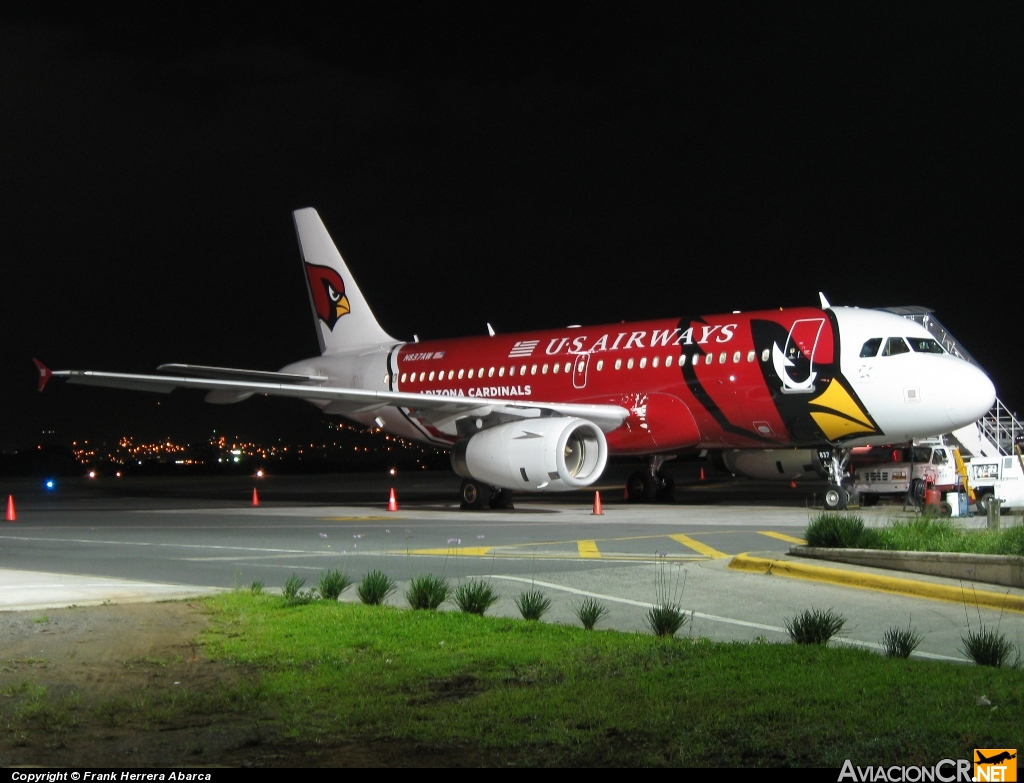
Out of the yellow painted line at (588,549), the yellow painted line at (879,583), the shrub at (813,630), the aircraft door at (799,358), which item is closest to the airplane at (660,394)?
the aircraft door at (799,358)

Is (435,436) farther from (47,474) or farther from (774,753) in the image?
(47,474)

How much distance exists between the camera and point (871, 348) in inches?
837

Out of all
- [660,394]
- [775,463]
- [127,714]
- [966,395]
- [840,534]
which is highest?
[660,394]

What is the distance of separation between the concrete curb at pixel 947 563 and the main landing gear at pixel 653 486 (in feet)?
48.8

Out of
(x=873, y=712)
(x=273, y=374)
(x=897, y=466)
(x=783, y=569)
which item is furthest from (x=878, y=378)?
(x=873, y=712)

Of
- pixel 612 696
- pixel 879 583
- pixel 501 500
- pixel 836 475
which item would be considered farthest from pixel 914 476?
pixel 612 696

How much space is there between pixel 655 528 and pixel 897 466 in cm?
704

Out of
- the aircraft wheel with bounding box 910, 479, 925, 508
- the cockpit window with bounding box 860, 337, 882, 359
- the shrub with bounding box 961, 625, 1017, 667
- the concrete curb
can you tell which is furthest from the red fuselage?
the shrub with bounding box 961, 625, 1017, 667

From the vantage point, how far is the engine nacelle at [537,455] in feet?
71.9

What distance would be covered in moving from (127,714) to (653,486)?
21.5m

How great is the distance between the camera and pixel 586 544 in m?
15.4

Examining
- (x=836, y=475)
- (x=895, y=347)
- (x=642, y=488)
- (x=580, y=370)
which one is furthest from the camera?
(x=642, y=488)

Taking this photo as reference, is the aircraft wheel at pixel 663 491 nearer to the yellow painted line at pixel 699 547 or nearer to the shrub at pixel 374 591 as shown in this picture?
the yellow painted line at pixel 699 547

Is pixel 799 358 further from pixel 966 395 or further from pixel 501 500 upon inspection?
pixel 501 500
